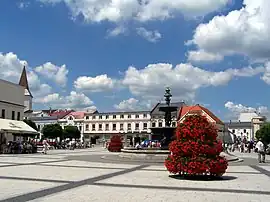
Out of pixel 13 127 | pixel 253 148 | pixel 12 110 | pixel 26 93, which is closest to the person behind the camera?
pixel 13 127

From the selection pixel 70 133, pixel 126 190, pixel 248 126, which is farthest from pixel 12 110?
pixel 248 126

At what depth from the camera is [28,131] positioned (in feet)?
140

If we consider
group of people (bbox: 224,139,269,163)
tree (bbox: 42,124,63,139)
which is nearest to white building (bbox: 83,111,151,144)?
tree (bbox: 42,124,63,139)

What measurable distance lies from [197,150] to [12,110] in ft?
125

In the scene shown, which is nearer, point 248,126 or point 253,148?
point 253,148

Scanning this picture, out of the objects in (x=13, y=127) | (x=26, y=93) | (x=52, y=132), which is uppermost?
(x=26, y=93)

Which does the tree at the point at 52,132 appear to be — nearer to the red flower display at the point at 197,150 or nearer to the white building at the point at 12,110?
the white building at the point at 12,110

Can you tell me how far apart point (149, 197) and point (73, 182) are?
3.98m

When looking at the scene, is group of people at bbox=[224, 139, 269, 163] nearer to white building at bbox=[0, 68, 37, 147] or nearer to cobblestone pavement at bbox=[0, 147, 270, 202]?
cobblestone pavement at bbox=[0, 147, 270, 202]

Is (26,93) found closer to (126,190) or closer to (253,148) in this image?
(253,148)

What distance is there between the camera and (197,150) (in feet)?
46.4

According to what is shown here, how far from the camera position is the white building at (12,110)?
42.5 meters

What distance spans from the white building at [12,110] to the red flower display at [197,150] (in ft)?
98.1

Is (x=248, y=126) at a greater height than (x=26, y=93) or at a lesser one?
lesser
